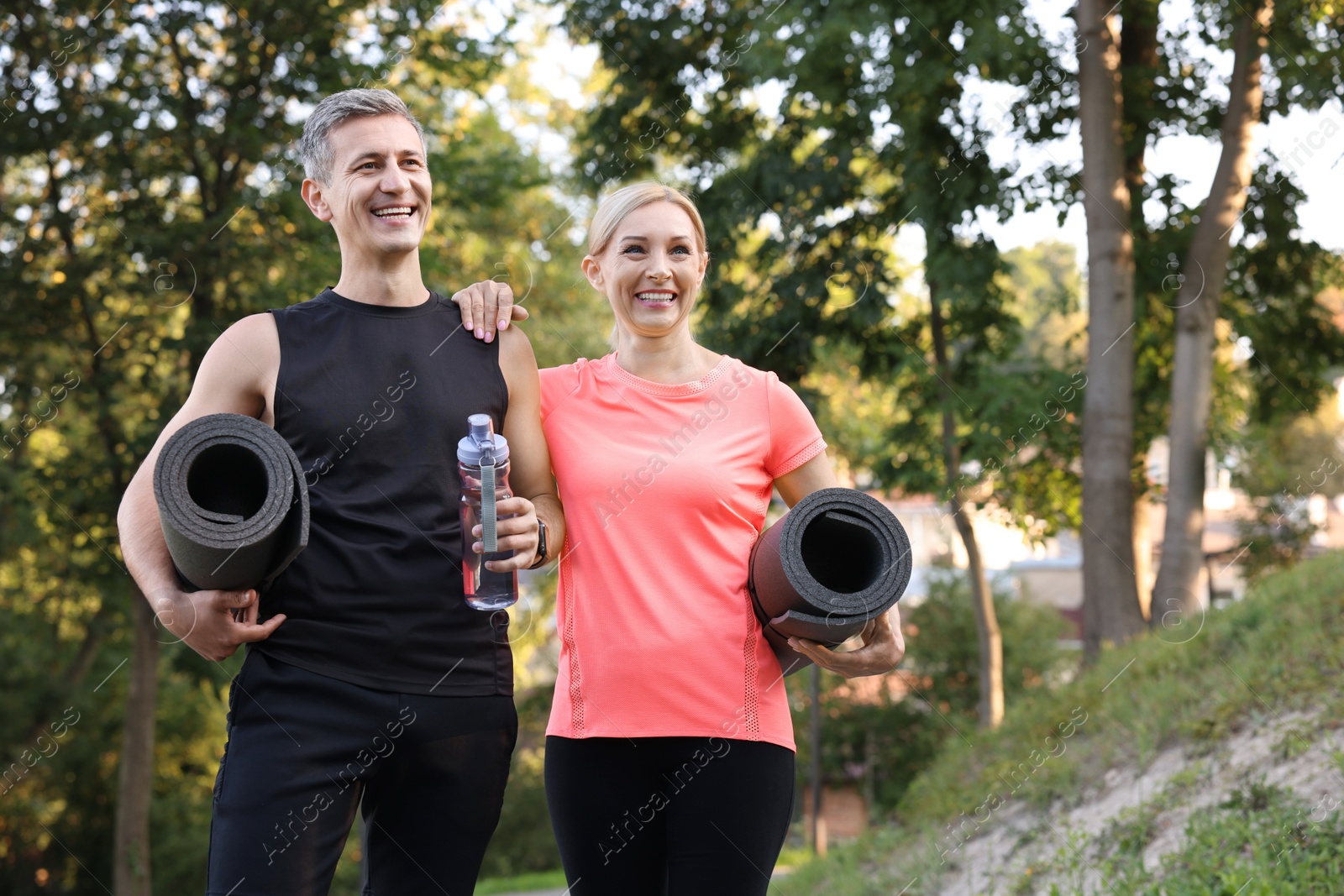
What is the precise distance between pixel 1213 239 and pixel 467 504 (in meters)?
9.29

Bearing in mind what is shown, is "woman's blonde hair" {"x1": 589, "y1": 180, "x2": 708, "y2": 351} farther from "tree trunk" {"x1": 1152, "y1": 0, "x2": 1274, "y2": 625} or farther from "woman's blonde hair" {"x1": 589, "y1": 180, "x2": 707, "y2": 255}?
"tree trunk" {"x1": 1152, "y1": 0, "x2": 1274, "y2": 625}

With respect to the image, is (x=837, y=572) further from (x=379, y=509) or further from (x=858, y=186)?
(x=858, y=186)

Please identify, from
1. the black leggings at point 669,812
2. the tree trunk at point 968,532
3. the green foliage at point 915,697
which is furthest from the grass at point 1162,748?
the green foliage at point 915,697

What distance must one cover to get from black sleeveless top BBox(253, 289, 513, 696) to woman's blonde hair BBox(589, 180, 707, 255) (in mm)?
483

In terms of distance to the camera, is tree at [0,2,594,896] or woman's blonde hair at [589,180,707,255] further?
tree at [0,2,594,896]

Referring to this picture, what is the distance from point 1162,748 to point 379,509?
17.2ft

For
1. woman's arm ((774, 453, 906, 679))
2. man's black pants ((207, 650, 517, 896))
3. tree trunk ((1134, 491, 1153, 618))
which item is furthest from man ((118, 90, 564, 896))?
tree trunk ((1134, 491, 1153, 618))

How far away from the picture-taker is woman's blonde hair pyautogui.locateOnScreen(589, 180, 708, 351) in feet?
9.07

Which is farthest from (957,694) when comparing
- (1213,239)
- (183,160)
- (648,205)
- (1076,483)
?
(648,205)

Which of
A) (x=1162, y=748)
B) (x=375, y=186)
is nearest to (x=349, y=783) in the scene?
(x=375, y=186)

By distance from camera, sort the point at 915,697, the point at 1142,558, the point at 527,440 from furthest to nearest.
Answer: the point at 915,697, the point at 1142,558, the point at 527,440

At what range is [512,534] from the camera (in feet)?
7.86

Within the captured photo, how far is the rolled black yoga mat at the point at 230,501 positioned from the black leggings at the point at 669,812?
78 centimetres

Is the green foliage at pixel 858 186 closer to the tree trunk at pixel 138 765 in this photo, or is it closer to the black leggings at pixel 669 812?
the tree trunk at pixel 138 765
